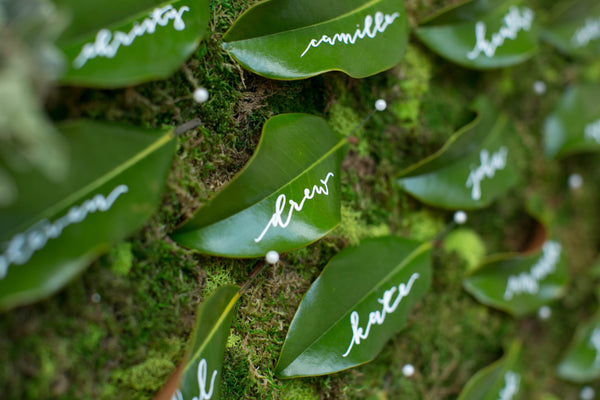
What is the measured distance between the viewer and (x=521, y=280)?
97cm

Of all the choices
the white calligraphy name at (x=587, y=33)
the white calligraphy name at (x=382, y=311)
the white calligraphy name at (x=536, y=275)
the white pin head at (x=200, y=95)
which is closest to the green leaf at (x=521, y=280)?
the white calligraphy name at (x=536, y=275)

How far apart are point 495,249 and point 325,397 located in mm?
533

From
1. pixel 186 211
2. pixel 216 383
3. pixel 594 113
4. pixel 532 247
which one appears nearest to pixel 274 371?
pixel 216 383

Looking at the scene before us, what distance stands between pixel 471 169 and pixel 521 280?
290mm

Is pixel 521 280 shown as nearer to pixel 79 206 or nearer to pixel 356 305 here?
pixel 356 305

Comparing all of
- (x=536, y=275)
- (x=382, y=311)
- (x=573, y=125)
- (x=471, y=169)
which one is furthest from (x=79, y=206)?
(x=573, y=125)

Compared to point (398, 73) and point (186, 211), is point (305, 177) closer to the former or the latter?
point (186, 211)

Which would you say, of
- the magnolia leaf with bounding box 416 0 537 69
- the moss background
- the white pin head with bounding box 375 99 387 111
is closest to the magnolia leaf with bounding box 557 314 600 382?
the moss background

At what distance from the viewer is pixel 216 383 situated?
22.4 inches

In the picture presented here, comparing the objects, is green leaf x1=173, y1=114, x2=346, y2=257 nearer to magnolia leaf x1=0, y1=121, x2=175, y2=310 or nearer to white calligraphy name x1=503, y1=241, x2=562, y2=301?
magnolia leaf x1=0, y1=121, x2=175, y2=310

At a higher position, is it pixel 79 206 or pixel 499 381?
pixel 79 206

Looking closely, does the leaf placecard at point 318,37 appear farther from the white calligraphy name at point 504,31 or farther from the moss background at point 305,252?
the white calligraphy name at point 504,31

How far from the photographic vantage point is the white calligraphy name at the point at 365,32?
66 cm

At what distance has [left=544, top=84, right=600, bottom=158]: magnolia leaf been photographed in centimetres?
108
